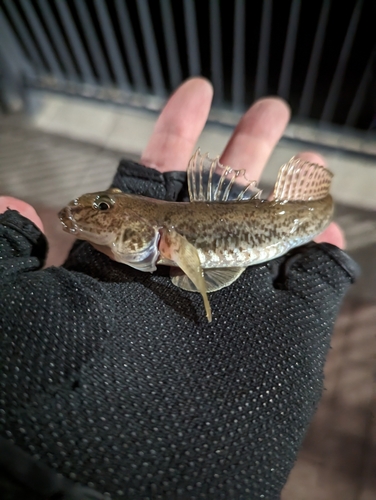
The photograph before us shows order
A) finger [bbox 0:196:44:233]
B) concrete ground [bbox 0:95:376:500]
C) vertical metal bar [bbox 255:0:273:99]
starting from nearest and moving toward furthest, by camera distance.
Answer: finger [bbox 0:196:44:233]
concrete ground [bbox 0:95:376:500]
vertical metal bar [bbox 255:0:273:99]

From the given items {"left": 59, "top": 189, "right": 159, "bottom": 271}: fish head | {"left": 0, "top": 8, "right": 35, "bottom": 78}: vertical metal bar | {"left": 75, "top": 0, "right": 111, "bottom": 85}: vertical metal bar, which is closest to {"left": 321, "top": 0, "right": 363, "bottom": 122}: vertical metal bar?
{"left": 75, "top": 0, "right": 111, "bottom": 85}: vertical metal bar

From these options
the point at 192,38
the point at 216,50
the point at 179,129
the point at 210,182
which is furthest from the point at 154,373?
the point at 216,50

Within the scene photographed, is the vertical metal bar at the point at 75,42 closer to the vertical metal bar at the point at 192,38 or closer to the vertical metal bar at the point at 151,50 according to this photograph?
the vertical metal bar at the point at 151,50

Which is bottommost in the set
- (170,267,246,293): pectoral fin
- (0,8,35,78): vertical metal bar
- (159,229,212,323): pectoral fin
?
(170,267,246,293): pectoral fin

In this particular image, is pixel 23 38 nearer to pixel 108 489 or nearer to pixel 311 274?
pixel 311 274

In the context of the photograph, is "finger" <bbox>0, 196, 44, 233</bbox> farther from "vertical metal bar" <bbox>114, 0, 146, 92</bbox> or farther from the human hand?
"vertical metal bar" <bbox>114, 0, 146, 92</bbox>

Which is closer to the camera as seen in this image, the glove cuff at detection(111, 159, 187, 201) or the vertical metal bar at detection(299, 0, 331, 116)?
the glove cuff at detection(111, 159, 187, 201)

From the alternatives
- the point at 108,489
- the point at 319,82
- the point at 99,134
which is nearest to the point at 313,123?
the point at 319,82
